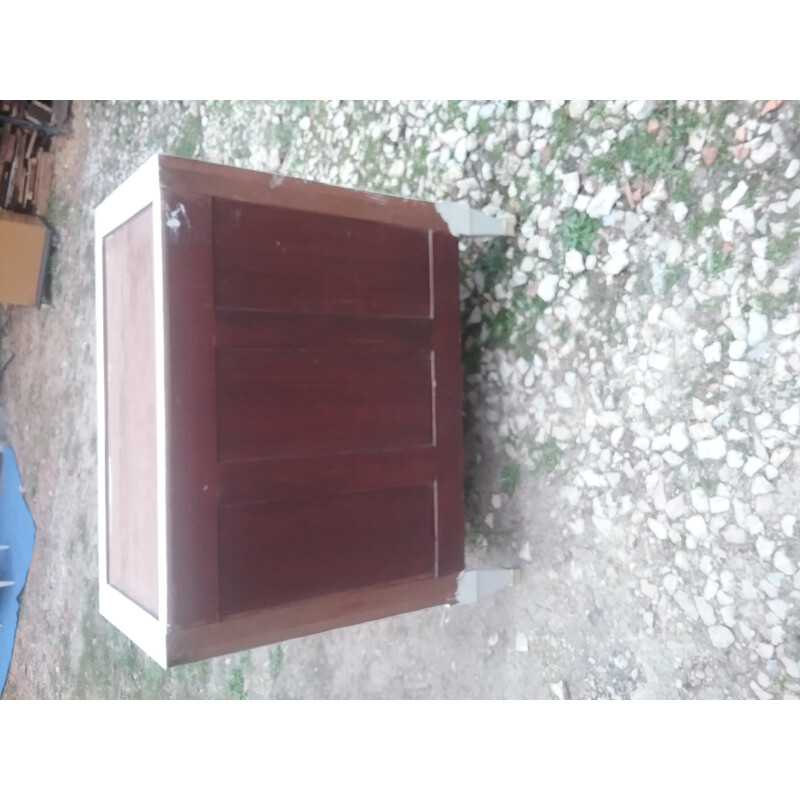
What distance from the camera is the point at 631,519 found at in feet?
5.40

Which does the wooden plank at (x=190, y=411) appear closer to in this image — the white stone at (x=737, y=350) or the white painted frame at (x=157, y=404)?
Answer: the white painted frame at (x=157, y=404)

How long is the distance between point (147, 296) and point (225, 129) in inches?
67.3

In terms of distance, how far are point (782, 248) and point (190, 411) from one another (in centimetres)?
112

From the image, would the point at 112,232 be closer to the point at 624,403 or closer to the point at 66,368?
the point at 624,403

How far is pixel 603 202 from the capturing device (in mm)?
1656

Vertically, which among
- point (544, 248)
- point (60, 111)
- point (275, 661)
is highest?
point (60, 111)

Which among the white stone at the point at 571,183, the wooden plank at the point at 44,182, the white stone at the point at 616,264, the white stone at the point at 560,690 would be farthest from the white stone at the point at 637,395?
the wooden plank at the point at 44,182

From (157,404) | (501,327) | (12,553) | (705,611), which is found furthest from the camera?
(12,553)

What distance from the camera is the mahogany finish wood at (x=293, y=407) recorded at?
4.33 feet

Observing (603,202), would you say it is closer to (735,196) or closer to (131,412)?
(735,196)

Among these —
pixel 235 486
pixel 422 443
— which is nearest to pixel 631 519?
pixel 422 443

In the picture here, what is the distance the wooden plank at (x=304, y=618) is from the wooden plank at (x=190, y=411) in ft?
0.13

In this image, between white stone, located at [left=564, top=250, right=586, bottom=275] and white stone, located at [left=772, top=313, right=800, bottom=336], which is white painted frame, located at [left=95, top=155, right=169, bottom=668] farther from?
white stone, located at [left=772, top=313, right=800, bottom=336]

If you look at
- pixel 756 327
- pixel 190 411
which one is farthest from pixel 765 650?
pixel 190 411
